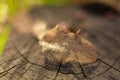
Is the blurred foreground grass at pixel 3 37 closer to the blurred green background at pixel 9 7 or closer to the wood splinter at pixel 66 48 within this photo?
the blurred green background at pixel 9 7

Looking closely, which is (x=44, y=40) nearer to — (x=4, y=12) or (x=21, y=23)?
(x=21, y=23)

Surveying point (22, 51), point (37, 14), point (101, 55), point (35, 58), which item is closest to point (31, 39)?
point (22, 51)

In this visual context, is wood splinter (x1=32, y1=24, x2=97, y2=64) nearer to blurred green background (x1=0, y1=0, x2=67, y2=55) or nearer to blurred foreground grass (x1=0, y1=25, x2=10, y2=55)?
blurred foreground grass (x1=0, y1=25, x2=10, y2=55)

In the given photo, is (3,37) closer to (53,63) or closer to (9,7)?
(9,7)

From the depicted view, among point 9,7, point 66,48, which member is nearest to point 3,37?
point 9,7

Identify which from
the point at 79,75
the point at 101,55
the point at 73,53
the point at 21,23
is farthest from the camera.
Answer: the point at 21,23

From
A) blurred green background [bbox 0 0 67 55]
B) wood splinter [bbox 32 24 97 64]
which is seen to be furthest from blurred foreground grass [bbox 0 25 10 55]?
wood splinter [bbox 32 24 97 64]
